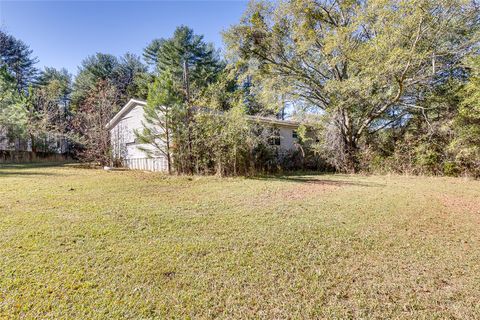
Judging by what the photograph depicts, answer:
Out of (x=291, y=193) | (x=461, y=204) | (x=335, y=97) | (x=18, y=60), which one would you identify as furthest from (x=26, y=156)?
(x=461, y=204)

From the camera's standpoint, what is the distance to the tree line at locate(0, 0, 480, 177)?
9.61 metres

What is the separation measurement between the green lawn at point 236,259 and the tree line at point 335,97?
536 centimetres

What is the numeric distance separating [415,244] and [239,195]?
4061 mm

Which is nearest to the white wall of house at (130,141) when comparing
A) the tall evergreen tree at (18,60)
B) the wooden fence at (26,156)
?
the wooden fence at (26,156)

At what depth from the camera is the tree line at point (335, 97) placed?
31.5ft

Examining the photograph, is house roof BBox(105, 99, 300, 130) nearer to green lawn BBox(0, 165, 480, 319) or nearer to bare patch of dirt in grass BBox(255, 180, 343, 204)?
bare patch of dirt in grass BBox(255, 180, 343, 204)

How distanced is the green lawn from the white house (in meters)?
8.07

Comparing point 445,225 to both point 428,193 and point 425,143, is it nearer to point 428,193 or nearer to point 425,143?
point 428,193

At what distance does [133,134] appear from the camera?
14.1 meters

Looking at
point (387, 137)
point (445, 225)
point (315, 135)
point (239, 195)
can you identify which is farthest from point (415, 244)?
point (315, 135)

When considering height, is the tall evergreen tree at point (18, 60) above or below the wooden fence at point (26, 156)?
above

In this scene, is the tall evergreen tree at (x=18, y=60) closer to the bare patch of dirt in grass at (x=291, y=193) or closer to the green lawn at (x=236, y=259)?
the green lawn at (x=236, y=259)

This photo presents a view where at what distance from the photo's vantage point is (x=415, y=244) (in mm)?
3449

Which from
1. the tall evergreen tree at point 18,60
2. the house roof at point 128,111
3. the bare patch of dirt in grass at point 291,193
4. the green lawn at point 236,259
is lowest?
the green lawn at point 236,259
